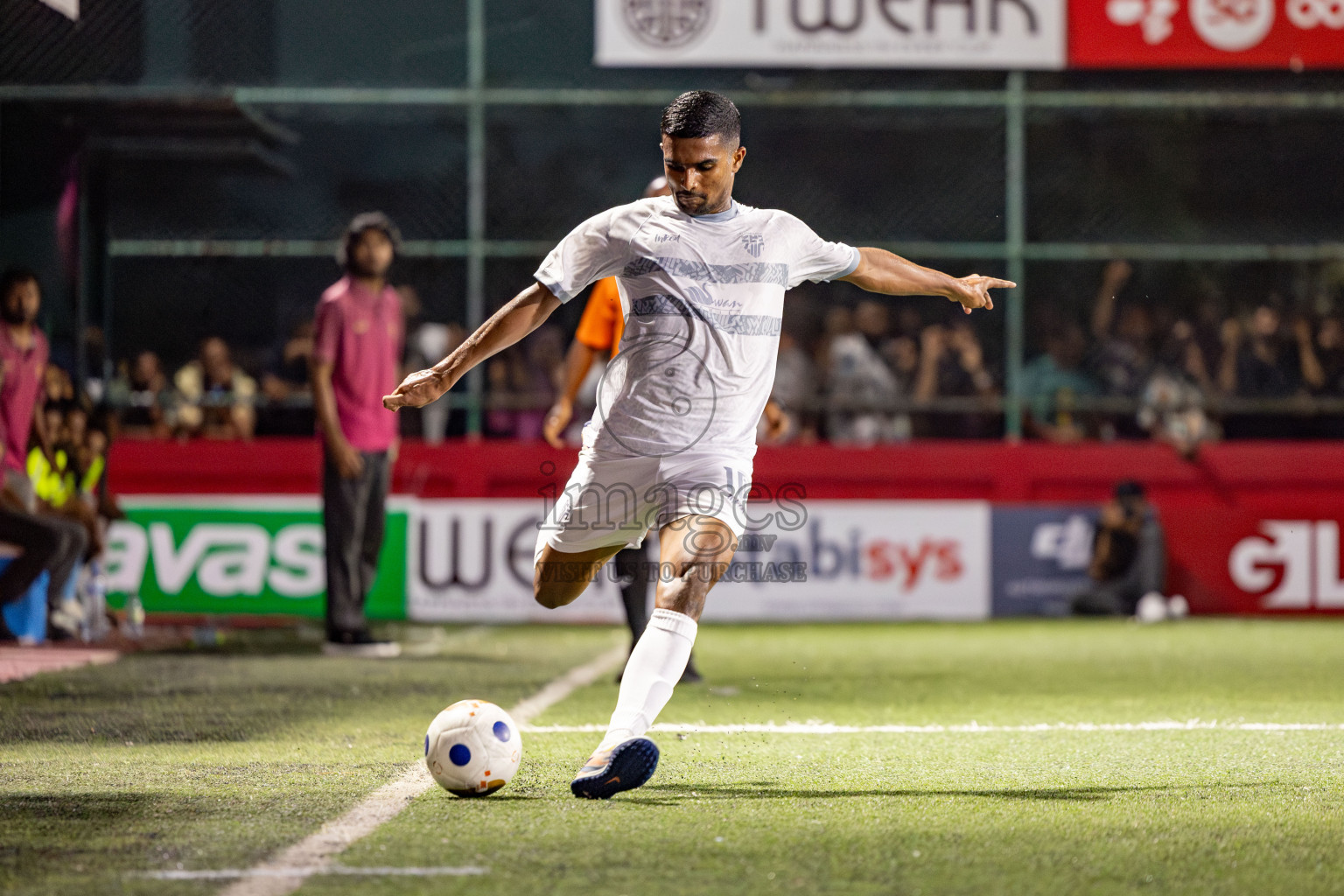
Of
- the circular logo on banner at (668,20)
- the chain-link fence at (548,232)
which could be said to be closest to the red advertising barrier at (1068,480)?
the chain-link fence at (548,232)

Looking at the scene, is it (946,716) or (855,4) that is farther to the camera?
(855,4)

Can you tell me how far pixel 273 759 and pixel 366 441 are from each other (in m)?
4.34

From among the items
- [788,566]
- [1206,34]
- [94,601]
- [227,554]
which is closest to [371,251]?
[94,601]

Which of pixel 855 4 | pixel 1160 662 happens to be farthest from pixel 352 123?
pixel 1160 662

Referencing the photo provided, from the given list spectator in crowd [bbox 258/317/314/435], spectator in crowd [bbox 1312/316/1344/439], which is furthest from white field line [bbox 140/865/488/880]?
spectator in crowd [bbox 1312/316/1344/439]

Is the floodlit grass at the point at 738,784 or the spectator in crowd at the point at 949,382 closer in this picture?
the floodlit grass at the point at 738,784

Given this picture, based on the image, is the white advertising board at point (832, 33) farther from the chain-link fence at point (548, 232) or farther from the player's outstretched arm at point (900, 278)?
the player's outstretched arm at point (900, 278)

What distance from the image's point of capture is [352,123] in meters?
22.4

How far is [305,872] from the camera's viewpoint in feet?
12.9

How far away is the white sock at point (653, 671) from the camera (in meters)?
4.89

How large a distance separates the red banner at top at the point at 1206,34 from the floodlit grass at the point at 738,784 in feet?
21.3

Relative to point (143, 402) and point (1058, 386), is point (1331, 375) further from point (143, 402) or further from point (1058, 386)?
point (143, 402)

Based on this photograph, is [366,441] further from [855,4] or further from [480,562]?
[855,4]

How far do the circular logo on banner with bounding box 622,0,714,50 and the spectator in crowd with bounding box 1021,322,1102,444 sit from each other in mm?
3912
